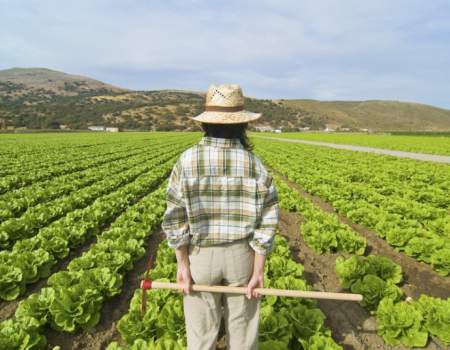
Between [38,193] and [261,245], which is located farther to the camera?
[38,193]

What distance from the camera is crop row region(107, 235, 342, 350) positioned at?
11.1 feet

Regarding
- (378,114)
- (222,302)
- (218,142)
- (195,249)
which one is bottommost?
(222,302)

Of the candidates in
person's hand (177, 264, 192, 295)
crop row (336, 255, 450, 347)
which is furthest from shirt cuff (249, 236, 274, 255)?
crop row (336, 255, 450, 347)

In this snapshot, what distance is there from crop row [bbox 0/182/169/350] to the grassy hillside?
15378 cm

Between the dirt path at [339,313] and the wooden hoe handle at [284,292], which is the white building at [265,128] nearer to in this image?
the dirt path at [339,313]

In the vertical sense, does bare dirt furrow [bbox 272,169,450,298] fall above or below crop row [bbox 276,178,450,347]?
below

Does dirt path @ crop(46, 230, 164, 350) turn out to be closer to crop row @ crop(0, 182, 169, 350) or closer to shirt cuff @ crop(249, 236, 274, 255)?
crop row @ crop(0, 182, 169, 350)

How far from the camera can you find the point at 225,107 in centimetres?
216

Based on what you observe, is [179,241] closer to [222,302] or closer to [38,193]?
[222,302]

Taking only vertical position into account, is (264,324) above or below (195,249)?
below

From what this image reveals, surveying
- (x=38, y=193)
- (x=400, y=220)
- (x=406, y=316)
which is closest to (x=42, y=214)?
(x=38, y=193)

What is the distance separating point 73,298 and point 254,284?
3157 mm

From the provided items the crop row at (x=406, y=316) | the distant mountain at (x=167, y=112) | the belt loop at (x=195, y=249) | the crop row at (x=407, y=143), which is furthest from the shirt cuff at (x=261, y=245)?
the distant mountain at (x=167, y=112)

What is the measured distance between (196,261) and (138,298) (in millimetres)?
2328
